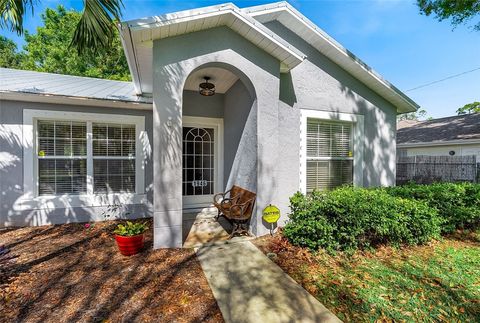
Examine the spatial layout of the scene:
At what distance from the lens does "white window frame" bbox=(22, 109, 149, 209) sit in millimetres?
5613

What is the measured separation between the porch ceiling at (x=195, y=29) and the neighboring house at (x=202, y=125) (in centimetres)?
2

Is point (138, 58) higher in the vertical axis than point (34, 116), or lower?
higher

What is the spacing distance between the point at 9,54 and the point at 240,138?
28.2m

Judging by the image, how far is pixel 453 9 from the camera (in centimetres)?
834

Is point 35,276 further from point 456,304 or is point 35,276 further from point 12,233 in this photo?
point 456,304

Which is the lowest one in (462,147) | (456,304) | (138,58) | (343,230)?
(456,304)

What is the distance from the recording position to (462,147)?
40.4 feet

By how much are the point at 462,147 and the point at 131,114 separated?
641 inches

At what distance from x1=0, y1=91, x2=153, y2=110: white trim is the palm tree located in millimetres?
1956

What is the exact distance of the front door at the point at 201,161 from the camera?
7.00 metres

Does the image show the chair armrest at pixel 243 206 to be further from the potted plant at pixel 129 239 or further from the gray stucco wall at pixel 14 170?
the gray stucco wall at pixel 14 170

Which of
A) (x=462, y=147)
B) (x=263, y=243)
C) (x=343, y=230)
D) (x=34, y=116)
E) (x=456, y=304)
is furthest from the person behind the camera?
(x=462, y=147)

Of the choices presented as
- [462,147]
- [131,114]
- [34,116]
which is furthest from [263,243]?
[462,147]

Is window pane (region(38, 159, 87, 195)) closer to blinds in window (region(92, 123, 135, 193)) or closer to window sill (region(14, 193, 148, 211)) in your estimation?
window sill (region(14, 193, 148, 211))
